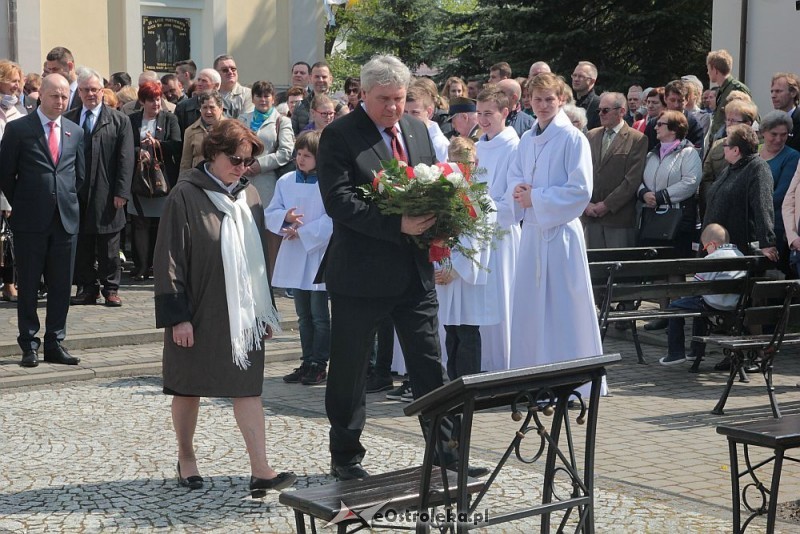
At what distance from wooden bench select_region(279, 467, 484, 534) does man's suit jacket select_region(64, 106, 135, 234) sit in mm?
7987

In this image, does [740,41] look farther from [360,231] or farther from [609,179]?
[360,231]

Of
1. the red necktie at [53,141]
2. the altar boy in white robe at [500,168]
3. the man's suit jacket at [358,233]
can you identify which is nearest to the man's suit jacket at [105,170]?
the red necktie at [53,141]

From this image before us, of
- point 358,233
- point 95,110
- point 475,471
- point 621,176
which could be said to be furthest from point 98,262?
point 475,471

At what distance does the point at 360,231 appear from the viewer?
6004 millimetres

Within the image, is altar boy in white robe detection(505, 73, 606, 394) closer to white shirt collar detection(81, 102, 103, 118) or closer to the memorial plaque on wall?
white shirt collar detection(81, 102, 103, 118)

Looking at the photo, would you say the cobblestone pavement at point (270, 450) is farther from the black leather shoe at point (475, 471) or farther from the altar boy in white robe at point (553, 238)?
the altar boy in white robe at point (553, 238)

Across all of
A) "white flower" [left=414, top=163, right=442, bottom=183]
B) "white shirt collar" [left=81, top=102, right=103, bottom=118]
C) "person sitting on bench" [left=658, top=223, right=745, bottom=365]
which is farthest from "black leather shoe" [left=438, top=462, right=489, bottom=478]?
"white shirt collar" [left=81, top=102, right=103, bottom=118]

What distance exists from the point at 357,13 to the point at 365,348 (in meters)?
49.3

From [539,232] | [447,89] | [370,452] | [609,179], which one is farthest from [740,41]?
[370,452]

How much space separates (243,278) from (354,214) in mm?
716

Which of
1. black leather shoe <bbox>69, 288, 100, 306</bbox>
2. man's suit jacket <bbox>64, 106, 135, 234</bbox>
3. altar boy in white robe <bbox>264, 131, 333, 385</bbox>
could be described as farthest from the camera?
black leather shoe <bbox>69, 288, 100, 306</bbox>

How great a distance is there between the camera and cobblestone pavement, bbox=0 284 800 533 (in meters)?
5.89

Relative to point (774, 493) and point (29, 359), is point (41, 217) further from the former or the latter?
point (774, 493)

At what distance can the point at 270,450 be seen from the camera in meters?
7.20
